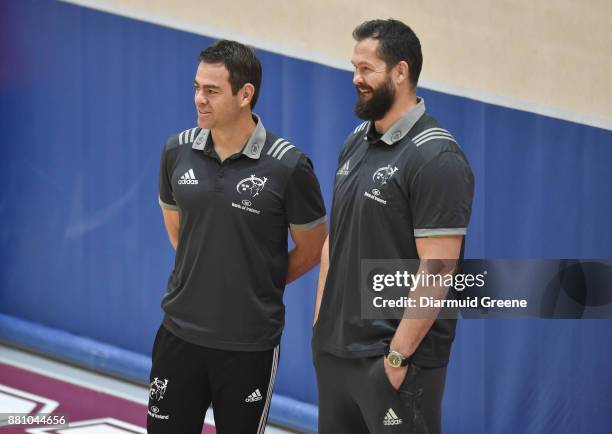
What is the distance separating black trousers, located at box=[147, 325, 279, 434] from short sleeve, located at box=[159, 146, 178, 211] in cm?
47

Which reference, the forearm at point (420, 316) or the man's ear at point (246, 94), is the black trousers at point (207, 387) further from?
the man's ear at point (246, 94)

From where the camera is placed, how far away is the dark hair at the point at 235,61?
329cm

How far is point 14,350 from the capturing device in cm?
605

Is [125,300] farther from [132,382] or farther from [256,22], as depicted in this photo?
[256,22]

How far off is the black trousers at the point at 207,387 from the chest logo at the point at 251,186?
513 millimetres

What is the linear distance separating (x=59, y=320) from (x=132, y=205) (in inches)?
37.3

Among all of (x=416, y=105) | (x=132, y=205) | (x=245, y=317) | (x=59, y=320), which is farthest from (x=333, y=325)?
(x=59, y=320)

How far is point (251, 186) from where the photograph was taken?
3.27m

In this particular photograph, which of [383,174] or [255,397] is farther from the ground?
[383,174]

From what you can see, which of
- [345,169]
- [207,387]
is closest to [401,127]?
[345,169]

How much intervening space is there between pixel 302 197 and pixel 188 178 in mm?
371

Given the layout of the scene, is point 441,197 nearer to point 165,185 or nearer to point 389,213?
point 389,213

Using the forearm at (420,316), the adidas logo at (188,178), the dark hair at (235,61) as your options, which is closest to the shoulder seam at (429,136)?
the forearm at (420,316)

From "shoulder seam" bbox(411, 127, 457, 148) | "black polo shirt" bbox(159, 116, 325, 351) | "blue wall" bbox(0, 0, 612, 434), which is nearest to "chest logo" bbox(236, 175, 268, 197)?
"black polo shirt" bbox(159, 116, 325, 351)
